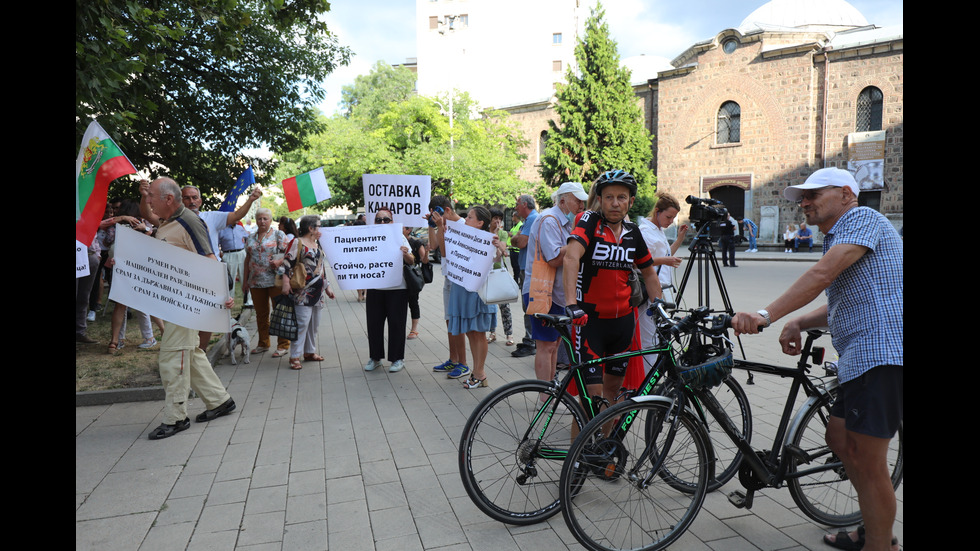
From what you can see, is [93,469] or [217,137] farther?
[217,137]

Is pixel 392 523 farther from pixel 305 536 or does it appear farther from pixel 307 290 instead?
pixel 307 290

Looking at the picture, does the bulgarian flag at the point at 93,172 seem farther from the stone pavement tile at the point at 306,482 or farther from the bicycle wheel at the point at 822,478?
the bicycle wheel at the point at 822,478

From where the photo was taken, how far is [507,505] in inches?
142

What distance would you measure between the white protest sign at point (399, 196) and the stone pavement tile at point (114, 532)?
14.7 ft

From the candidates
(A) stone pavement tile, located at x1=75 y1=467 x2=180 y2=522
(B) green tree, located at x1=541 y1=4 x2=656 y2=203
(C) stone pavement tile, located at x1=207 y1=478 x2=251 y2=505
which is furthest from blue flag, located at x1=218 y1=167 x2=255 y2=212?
(B) green tree, located at x1=541 y1=4 x2=656 y2=203

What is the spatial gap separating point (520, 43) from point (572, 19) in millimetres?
5246

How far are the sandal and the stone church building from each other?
26492 mm

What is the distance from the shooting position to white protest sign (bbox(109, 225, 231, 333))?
4.82 metres

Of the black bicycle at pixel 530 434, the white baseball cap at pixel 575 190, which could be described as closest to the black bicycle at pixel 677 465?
the black bicycle at pixel 530 434

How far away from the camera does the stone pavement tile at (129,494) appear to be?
146 inches

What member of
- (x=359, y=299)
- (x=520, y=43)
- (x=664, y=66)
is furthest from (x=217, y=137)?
(x=520, y=43)

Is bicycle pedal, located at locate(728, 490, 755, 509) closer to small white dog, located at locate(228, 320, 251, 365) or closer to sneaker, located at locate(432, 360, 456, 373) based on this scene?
sneaker, located at locate(432, 360, 456, 373)

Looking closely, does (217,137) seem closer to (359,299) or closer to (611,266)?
(359,299)
